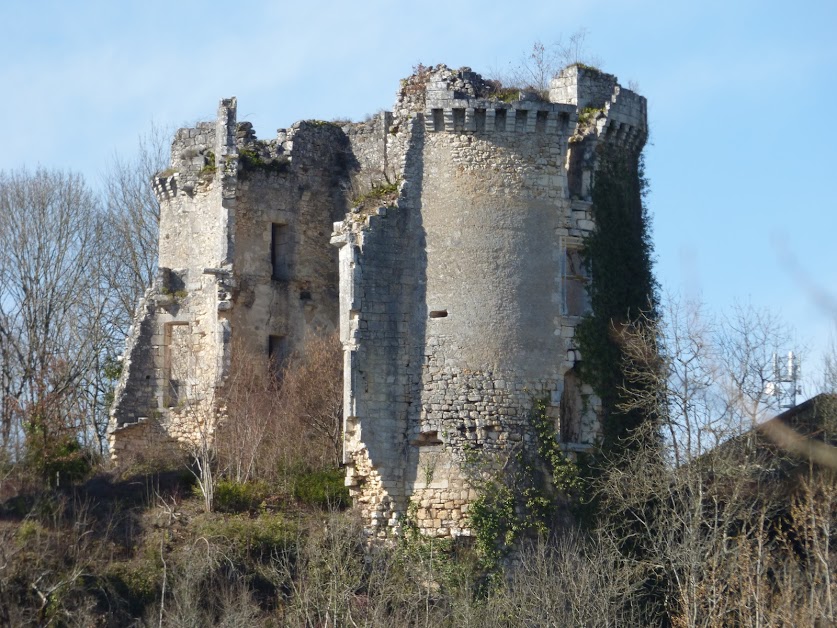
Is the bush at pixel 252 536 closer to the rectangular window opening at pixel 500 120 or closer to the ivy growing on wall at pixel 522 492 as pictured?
the ivy growing on wall at pixel 522 492

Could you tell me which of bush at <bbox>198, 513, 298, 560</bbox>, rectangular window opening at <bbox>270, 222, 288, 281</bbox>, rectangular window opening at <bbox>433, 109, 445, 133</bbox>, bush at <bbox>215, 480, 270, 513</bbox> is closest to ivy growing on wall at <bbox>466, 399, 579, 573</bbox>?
bush at <bbox>198, 513, 298, 560</bbox>

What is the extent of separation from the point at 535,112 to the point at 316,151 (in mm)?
5571

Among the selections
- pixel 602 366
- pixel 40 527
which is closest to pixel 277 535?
pixel 40 527

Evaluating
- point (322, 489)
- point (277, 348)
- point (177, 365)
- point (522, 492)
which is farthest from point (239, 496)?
point (522, 492)

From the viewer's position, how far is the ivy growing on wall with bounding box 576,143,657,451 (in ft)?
99.6

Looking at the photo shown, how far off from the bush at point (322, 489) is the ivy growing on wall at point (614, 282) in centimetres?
411

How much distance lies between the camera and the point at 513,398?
97.1 ft

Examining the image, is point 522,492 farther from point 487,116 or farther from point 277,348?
point 277,348

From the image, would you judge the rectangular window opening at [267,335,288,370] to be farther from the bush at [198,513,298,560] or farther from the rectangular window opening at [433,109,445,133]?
the rectangular window opening at [433,109,445,133]

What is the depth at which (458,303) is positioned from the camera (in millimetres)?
29812

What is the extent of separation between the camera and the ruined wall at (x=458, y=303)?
29.5m

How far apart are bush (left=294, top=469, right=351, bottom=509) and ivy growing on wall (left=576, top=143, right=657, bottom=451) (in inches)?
162

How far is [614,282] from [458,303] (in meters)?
2.72

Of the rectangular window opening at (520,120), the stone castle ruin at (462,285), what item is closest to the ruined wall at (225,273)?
the stone castle ruin at (462,285)
